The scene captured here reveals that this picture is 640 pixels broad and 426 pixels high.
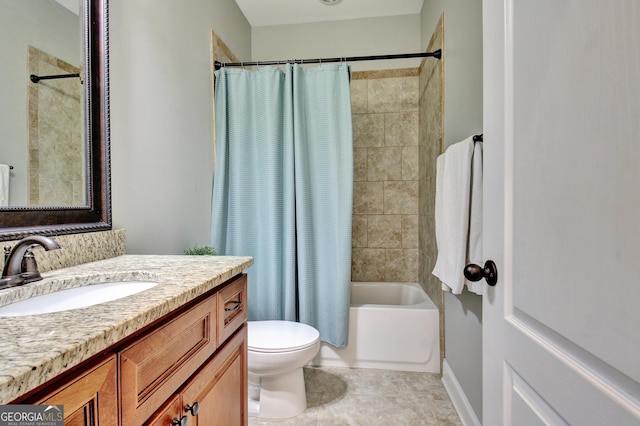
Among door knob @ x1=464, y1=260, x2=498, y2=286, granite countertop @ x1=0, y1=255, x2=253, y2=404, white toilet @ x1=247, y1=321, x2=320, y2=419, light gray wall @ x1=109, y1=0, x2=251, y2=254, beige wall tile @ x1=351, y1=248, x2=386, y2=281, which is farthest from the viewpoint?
beige wall tile @ x1=351, y1=248, x2=386, y2=281

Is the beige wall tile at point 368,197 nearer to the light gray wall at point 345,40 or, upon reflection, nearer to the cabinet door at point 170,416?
the light gray wall at point 345,40

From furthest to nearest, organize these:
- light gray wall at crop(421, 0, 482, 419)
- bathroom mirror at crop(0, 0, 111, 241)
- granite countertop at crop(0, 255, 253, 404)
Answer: light gray wall at crop(421, 0, 482, 419), bathroom mirror at crop(0, 0, 111, 241), granite countertop at crop(0, 255, 253, 404)

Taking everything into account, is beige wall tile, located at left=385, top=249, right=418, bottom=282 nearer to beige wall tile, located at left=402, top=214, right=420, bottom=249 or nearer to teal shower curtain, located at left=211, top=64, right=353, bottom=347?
beige wall tile, located at left=402, top=214, right=420, bottom=249

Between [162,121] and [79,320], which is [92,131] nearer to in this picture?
[162,121]

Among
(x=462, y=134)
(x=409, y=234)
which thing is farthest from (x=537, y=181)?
(x=409, y=234)

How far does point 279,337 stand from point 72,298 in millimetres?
1013

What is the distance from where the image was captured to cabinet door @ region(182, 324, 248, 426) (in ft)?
2.53

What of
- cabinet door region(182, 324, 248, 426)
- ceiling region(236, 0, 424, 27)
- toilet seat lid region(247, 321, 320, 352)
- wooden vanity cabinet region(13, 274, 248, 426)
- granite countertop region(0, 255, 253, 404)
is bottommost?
toilet seat lid region(247, 321, 320, 352)

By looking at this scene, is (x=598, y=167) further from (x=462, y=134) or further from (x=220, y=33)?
(x=220, y=33)

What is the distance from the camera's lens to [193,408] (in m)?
0.74

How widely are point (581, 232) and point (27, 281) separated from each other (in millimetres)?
1171

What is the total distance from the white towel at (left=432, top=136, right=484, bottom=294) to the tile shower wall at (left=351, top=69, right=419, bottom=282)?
1108 millimetres

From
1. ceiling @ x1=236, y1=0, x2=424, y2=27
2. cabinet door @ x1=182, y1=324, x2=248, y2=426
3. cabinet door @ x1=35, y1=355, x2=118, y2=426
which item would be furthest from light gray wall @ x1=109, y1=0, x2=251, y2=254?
cabinet door @ x1=35, y1=355, x2=118, y2=426

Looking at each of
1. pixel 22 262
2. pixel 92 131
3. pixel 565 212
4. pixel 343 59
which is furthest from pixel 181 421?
pixel 343 59
